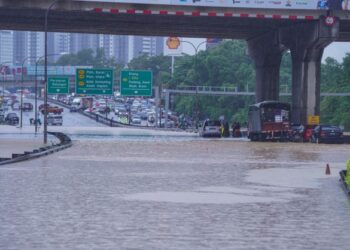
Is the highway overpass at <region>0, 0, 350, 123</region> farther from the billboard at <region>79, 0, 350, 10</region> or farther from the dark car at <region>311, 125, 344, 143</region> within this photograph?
the dark car at <region>311, 125, 344, 143</region>

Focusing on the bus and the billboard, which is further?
the bus

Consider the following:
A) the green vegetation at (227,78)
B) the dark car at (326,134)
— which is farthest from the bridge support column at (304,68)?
the green vegetation at (227,78)

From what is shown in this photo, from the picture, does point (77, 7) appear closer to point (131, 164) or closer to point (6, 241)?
point (131, 164)

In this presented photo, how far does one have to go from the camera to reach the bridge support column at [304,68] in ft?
194

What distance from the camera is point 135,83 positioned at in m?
87.2

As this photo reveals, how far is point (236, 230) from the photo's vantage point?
14.1 metres

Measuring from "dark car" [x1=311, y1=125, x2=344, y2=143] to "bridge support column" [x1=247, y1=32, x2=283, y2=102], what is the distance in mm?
7585

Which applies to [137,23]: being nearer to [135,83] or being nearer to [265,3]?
[265,3]

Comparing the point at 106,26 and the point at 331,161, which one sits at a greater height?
the point at 106,26

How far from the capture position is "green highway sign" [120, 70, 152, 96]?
86.8m

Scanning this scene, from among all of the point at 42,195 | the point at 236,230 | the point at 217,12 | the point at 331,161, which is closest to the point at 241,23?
the point at 217,12

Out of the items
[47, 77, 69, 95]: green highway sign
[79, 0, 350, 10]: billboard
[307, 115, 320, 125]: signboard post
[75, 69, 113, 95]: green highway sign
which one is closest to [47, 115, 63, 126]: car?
[47, 77, 69, 95]: green highway sign

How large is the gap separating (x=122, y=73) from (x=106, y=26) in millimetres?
25438

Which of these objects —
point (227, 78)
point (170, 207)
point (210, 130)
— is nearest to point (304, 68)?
point (210, 130)
